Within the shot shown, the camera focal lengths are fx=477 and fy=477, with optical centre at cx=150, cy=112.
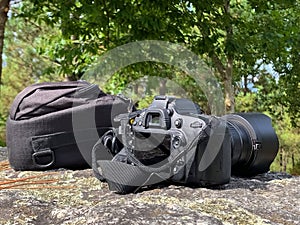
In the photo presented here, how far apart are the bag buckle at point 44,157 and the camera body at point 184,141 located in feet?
1.68

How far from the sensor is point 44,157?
1.94 m

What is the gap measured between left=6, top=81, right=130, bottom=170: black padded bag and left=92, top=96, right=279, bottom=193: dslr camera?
34 centimetres

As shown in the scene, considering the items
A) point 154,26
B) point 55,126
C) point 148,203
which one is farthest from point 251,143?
point 154,26

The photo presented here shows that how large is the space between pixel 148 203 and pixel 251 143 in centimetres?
56

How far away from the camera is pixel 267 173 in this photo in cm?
192

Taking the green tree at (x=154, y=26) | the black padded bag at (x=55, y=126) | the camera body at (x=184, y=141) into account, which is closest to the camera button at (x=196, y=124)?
the camera body at (x=184, y=141)

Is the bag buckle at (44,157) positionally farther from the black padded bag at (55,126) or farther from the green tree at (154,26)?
the green tree at (154,26)

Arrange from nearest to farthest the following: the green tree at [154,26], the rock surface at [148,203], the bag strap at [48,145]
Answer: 1. the rock surface at [148,203]
2. the bag strap at [48,145]
3. the green tree at [154,26]

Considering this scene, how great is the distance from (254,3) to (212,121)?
379 centimetres

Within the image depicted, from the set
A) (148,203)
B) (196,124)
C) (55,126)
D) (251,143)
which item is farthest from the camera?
(55,126)

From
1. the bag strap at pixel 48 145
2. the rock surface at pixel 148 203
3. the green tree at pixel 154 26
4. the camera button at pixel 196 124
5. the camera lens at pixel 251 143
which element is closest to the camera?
the rock surface at pixel 148 203

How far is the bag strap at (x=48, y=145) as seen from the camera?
6.31 ft

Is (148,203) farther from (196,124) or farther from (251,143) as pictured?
(251,143)

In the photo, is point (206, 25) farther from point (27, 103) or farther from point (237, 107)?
point (237, 107)
